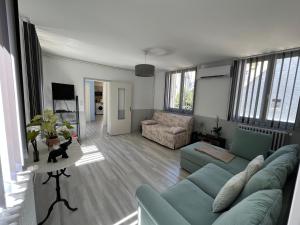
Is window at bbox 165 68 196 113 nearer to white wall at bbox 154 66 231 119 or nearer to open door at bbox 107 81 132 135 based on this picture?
white wall at bbox 154 66 231 119

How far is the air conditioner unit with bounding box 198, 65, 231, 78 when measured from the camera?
Answer: 3361 mm

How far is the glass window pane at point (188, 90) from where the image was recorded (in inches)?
172

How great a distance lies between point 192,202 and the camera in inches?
51.8

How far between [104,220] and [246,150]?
240 centimetres

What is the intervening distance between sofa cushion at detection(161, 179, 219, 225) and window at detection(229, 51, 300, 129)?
254 cm

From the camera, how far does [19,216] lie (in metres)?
0.83

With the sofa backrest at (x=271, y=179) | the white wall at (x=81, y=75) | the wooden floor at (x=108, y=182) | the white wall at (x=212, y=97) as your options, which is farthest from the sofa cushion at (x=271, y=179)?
the white wall at (x=81, y=75)

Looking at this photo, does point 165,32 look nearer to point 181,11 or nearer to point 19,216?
point 181,11

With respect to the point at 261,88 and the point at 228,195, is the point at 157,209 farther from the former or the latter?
the point at 261,88

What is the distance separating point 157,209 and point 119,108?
434 cm

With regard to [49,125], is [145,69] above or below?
above

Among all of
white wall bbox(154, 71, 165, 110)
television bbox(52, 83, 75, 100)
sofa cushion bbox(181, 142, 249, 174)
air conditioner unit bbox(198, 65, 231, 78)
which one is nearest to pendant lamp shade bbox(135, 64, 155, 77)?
sofa cushion bbox(181, 142, 249, 174)

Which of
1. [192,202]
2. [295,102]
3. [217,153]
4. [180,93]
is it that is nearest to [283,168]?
[192,202]

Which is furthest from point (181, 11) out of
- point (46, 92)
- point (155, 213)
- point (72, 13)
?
point (46, 92)
